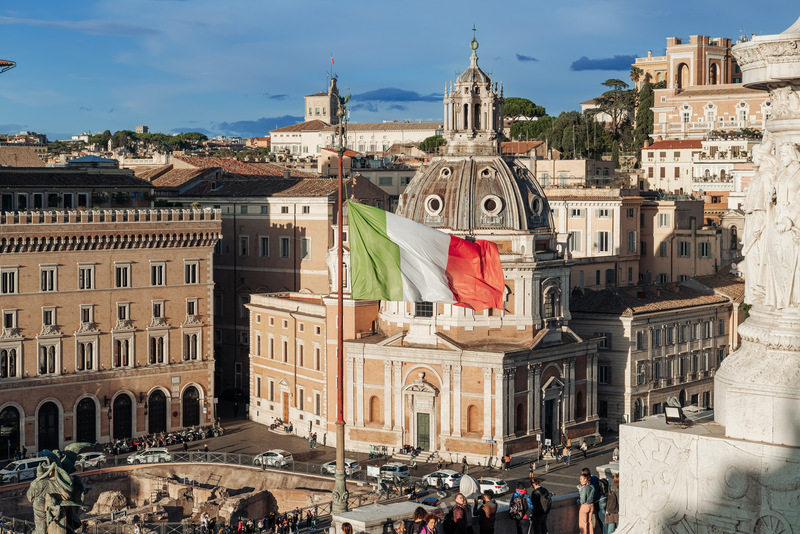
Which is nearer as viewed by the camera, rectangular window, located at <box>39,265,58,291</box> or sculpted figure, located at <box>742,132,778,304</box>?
sculpted figure, located at <box>742,132,778,304</box>

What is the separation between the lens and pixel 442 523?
17797 mm

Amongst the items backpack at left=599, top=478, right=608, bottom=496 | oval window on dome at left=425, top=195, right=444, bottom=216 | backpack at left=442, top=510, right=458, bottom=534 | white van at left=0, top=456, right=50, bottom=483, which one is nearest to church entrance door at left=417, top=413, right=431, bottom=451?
oval window on dome at left=425, top=195, right=444, bottom=216

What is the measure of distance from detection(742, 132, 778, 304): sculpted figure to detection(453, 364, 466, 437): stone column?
42335 mm

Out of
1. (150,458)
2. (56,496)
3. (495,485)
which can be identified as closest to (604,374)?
(495,485)

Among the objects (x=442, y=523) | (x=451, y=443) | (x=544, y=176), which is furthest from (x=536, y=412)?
(x=442, y=523)

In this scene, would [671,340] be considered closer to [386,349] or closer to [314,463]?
[386,349]

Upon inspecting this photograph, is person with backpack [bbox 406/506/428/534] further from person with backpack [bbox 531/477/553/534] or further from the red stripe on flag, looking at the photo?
the red stripe on flag

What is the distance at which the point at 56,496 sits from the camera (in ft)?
82.3

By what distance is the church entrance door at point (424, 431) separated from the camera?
189 feet

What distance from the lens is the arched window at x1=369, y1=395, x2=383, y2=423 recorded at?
59.0 m

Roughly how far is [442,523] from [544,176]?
73167 millimetres

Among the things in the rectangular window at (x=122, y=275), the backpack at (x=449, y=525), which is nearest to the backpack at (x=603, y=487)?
the backpack at (x=449, y=525)

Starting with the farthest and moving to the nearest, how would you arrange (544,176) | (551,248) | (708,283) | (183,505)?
(544,176), (708,283), (551,248), (183,505)

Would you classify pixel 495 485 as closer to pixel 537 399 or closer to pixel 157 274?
pixel 537 399
